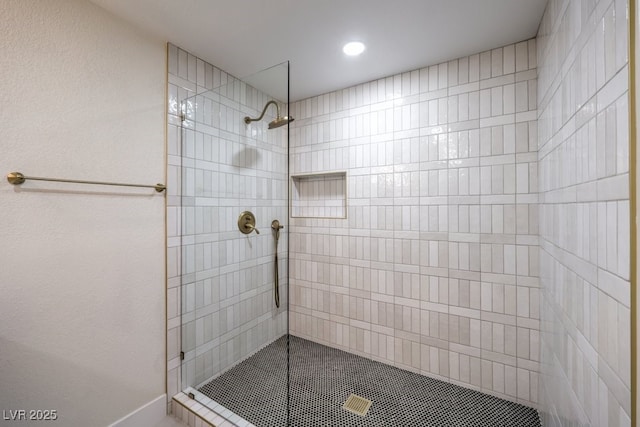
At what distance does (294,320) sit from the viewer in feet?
8.39

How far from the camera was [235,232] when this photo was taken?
1.56 meters

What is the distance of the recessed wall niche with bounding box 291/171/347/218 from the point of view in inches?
93.8

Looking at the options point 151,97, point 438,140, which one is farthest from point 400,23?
point 151,97

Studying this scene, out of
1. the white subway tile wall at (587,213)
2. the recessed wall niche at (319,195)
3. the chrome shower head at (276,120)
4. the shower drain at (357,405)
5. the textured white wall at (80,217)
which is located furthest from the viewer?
the recessed wall niche at (319,195)

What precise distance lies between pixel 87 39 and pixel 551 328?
8.59 feet

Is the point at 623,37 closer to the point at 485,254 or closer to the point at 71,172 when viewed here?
the point at 485,254

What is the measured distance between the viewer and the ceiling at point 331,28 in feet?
4.39

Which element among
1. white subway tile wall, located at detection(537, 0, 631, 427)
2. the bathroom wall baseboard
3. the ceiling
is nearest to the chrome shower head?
the ceiling

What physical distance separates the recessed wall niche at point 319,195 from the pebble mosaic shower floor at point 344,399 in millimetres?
1211

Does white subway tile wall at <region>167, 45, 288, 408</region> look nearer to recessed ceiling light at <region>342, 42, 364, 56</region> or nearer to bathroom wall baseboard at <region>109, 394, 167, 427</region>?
bathroom wall baseboard at <region>109, 394, 167, 427</region>

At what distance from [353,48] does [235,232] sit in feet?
4.48

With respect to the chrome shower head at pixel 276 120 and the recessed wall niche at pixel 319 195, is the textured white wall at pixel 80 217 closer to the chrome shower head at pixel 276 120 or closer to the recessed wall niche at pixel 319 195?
the chrome shower head at pixel 276 120

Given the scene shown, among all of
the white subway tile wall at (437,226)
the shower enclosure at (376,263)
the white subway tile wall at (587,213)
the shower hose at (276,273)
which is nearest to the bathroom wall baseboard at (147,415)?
the shower enclosure at (376,263)

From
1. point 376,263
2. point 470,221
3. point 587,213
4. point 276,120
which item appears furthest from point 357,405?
point 276,120
